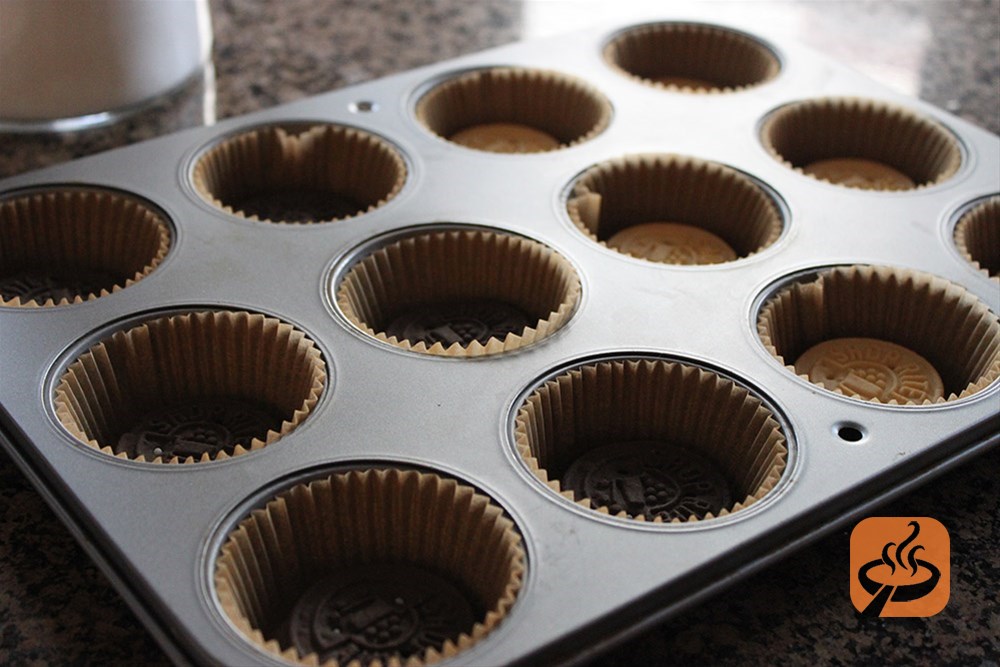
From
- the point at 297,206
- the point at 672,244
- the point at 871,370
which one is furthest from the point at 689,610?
the point at 297,206

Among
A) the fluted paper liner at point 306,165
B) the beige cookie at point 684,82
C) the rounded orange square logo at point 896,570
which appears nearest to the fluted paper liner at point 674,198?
the fluted paper liner at point 306,165

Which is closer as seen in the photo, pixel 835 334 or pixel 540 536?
pixel 540 536

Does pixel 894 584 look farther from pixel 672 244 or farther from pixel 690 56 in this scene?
pixel 690 56

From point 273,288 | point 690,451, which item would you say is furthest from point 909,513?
point 273,288

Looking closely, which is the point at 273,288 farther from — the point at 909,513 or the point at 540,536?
the point at 909,513

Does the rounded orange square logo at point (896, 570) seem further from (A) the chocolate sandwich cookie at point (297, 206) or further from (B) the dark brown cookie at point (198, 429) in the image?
(A) the chocolate sandwich cookie at point (297, 206)

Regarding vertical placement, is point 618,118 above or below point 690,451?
above

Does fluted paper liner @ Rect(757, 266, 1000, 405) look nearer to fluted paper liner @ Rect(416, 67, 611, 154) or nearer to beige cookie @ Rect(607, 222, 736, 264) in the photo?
beige cookie @ Rect(607, 222, 736, 264)

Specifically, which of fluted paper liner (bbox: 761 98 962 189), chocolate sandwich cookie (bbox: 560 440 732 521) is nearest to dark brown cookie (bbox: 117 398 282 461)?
chocolate sandwich cookie (bbox: 560 440 732 521)
